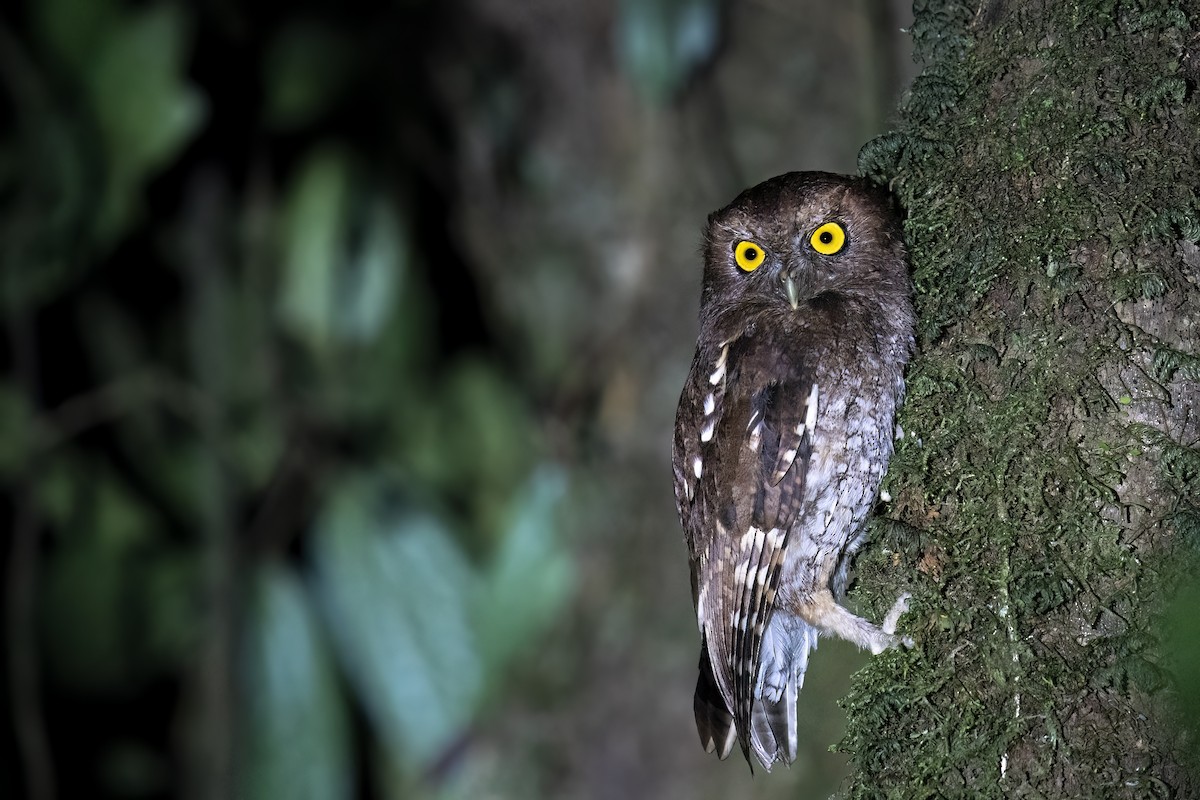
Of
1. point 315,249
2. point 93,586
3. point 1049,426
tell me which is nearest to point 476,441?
point 315,249

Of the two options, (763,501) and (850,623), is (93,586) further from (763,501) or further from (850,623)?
(850,623)

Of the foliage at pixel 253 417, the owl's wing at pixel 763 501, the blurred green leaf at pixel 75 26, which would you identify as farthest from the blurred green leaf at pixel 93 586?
the owl's wing at pixel 763 501

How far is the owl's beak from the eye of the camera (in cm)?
149

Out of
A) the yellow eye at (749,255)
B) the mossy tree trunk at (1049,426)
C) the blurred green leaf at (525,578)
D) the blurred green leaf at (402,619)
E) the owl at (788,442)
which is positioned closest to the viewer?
the mossy tree trunk at (1049,426)

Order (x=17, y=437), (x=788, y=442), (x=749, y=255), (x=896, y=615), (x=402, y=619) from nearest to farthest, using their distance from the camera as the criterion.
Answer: (x=896, y=615)
(x=788, y=442)
(x=749, y=255)
(x=402, y=619)
(x=17, y=437)

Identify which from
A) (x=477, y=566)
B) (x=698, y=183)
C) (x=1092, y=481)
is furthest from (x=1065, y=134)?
(x=477, y=566)

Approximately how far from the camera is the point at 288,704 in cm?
187

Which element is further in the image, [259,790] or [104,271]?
[104,271]

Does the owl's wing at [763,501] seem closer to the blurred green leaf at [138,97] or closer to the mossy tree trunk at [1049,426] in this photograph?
the mossy tree trunk at [1049,426]

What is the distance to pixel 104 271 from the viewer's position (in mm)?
2309

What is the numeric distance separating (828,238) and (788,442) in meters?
0.35

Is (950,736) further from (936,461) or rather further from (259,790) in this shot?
(259,790)

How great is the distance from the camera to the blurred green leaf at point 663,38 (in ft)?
6.33

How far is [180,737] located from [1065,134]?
214 centimetres
